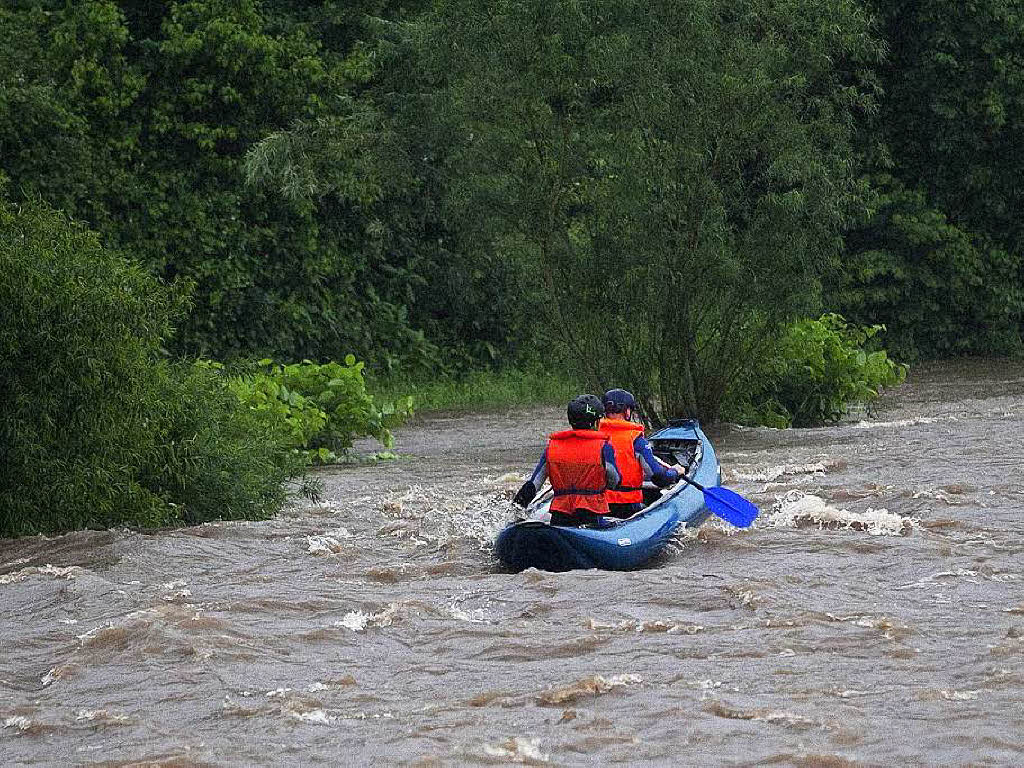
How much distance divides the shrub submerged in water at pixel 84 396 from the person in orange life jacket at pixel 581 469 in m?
3.75

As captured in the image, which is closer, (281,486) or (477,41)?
(281,486)

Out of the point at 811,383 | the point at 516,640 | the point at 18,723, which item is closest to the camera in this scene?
the point at 18,723

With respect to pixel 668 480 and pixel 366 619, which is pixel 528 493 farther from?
pixel 366 619

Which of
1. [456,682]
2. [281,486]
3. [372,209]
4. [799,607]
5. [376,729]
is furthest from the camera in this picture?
[372,209]

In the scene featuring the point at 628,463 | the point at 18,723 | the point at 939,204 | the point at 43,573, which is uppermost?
the point at 939,204

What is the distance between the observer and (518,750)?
25.5ft

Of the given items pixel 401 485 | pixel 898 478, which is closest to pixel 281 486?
pixel 401 485

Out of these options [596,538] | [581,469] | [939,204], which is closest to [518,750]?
[596,538]

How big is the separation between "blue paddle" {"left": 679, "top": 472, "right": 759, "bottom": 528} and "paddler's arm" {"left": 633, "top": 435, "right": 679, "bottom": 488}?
0.18 meters

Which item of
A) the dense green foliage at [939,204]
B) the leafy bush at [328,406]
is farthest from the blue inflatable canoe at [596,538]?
the dense green foliage at [939,204]

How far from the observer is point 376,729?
823 cm

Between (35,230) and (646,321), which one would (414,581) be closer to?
(35,230)

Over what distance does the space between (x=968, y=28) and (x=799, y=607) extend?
25256 millimetres

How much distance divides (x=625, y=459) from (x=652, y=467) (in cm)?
28
